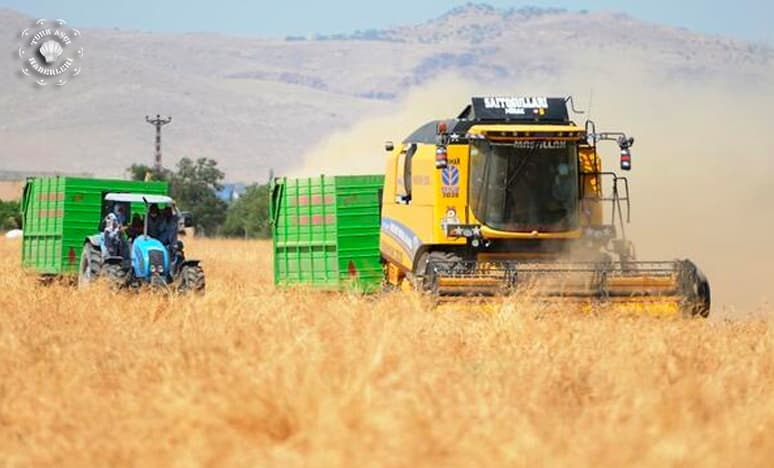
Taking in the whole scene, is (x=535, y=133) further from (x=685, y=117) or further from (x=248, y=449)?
(x=685, y=117)

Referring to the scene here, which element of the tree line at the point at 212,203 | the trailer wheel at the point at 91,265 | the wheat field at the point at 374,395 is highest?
the tree line at the point at 212,203

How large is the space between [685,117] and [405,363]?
3666cm

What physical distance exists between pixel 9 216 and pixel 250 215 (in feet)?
44.2

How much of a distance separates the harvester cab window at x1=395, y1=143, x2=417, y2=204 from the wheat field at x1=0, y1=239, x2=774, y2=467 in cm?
689

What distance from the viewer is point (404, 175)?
19891 millimetres

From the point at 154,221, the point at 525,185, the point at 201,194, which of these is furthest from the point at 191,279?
the point at 201,194

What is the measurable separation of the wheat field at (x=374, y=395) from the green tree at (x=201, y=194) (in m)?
76.2

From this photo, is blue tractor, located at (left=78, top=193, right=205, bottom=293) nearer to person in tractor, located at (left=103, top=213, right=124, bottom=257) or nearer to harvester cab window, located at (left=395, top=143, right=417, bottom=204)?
person in tractor, located at (left=103, top=213, right=124, bottom=257)

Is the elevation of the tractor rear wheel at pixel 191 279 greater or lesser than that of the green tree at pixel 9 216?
lesser

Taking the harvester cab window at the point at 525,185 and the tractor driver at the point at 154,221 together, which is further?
the tractor driver at the point at 154,221

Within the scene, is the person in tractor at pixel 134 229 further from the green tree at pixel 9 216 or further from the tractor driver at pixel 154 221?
the green tree at pixel 9 216

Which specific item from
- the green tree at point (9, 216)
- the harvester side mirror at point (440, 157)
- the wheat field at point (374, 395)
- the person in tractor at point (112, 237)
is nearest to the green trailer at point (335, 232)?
the person in tractor at point (112, 237)

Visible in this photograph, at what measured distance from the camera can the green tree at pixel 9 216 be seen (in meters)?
78.6

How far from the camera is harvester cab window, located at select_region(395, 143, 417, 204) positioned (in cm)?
1959
